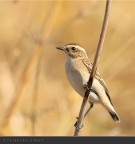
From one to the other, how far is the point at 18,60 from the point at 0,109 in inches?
16.4

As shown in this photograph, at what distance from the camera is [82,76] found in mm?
3631

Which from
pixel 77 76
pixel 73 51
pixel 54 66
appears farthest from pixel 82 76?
pixel 54 66

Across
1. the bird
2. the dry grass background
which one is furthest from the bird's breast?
the dry grass background

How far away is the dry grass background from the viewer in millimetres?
3871

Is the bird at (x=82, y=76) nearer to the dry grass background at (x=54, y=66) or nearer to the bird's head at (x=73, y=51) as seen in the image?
the bird's head at (x=73, y=51)

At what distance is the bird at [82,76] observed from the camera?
142 inches

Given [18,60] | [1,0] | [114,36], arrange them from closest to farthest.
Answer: [114,36], [18,60], [1,0]

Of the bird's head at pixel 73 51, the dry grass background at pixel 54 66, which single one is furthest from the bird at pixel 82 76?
the dry grass background at pixel 54 66

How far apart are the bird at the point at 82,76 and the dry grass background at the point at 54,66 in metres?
0.12

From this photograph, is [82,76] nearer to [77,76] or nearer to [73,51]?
[77,76]
